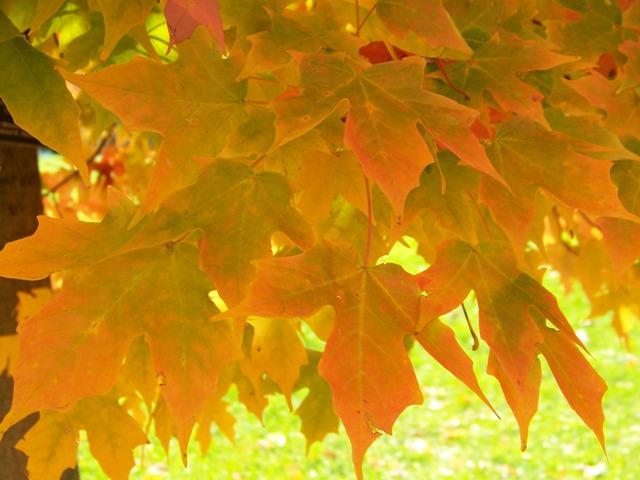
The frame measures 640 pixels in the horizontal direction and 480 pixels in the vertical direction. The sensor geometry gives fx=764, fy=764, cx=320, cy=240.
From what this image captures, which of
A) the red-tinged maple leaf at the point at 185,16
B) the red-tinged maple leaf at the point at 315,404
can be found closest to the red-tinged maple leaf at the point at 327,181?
the red-tinged maple leaf at the point at 185,16

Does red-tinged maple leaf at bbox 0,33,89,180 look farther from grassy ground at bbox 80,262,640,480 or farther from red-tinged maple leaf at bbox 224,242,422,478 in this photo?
grassy ground at bbox 80,262,640,480

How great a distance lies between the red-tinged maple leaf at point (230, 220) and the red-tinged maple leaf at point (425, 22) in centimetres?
22

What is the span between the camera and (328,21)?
2.90 ft

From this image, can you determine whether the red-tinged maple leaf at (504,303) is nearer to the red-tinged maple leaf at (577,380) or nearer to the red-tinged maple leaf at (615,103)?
the red-tinged maple leaf at (577,380)

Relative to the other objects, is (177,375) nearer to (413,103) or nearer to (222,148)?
(222,148)

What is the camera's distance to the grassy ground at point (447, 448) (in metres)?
3.00

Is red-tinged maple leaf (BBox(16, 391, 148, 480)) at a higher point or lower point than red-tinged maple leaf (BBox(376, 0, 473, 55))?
lower

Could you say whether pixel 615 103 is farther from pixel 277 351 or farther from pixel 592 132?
pixel 277 351

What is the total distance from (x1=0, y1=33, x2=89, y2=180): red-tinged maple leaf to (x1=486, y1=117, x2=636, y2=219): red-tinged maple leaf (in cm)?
43

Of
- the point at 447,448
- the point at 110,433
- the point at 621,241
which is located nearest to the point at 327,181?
the point at 621,241

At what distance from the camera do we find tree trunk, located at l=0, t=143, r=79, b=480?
1.33 metres

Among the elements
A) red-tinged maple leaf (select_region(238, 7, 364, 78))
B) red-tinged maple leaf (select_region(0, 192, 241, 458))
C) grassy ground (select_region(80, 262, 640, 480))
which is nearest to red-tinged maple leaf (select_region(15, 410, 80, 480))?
red-tinged maple leaf (select_region(0, 192, 241, 458))

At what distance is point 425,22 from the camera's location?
31.3 inches

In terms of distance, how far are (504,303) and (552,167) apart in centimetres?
15
